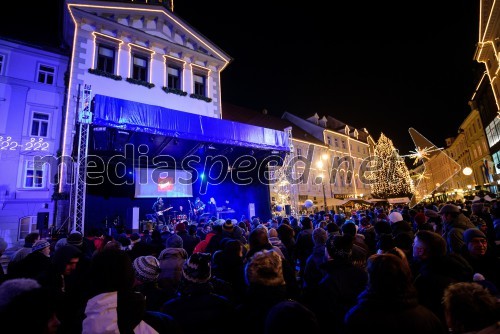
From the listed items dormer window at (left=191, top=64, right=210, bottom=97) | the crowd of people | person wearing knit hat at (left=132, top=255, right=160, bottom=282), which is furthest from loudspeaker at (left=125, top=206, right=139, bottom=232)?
person wearing knit hat at (left=132, top=255, right=160, bottom=282)

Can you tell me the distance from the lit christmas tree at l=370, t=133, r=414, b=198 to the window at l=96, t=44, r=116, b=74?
33.4 m

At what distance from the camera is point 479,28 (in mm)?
23078

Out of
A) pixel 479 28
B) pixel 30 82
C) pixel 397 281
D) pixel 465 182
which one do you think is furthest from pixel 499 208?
pixel 465 182

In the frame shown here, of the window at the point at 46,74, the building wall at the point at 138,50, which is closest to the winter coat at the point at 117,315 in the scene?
the building wall at the point at 138,50

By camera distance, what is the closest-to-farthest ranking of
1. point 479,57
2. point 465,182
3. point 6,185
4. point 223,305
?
point 223,305 < point 6,185 < point 479,57 < point 465,182

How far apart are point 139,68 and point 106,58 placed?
72.3 inches

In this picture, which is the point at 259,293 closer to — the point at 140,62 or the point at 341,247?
the point at 341,247

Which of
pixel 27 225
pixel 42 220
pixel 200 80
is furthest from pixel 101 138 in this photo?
pixel 200 80

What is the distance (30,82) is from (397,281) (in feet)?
62.0

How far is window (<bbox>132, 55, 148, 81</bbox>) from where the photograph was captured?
16.4 m

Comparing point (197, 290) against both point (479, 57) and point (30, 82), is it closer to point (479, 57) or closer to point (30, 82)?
point (30, 82)

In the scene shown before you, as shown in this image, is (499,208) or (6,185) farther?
(6,185)

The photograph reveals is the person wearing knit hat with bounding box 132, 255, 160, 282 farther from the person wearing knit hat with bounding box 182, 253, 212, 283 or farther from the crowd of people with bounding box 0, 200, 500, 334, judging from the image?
the person wearing knit hat with bounding box 182, 253, 212, 283

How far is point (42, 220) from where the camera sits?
1348 centimetres
